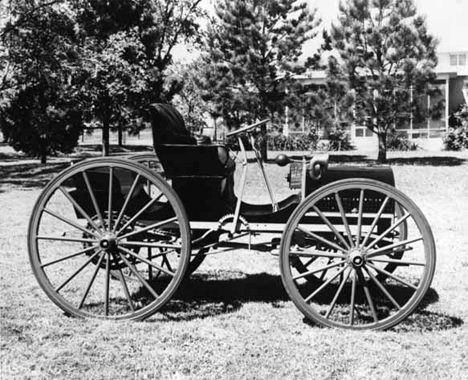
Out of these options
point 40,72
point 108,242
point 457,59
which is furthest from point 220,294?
point 457,59

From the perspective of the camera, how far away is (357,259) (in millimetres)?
4102

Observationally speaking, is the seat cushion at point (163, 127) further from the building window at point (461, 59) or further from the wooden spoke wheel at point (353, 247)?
the building window at point (461, 59)

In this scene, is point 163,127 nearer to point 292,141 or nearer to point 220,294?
point 220,294

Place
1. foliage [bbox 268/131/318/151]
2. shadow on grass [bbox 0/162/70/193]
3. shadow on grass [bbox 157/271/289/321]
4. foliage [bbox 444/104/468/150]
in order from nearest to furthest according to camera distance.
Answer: shadow on grass [bbox 157/271/289/321] < shadow on grass [bbox 0/162/70/193] < foliage [bbox 444/104/468/150] < foliage [bbox 268/131/318/151]

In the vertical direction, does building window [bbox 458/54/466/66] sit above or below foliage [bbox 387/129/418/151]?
above

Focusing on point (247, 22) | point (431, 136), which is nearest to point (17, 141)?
point (247, 22)

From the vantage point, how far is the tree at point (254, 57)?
935 inches

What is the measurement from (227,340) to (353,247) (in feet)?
3.47

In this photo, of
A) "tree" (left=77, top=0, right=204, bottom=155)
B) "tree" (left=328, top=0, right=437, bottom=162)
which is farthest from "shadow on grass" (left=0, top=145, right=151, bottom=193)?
"tree" (left=328, top=0, right=437, bottom=162)

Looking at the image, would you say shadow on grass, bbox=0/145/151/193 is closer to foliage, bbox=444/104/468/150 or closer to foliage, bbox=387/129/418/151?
foliage, bbox=387/129/418/151

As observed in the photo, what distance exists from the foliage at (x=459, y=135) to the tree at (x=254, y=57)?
11.7 metres

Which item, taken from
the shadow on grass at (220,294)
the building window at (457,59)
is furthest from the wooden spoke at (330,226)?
the building window at (457,59)

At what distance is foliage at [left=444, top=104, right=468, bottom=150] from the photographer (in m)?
31.5

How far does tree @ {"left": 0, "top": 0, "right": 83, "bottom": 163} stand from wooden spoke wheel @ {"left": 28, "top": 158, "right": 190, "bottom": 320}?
1400cm
